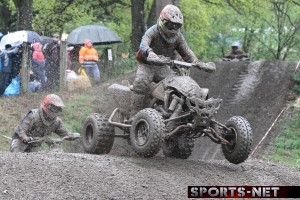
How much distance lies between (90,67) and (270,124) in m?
5.80

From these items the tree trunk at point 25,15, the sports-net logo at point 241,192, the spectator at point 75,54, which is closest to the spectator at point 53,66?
the spectator at point 75,54

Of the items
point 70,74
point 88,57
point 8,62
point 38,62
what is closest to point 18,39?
point 38,62

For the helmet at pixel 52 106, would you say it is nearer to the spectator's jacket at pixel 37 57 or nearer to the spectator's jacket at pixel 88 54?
the spectator's jacket at pixel 37 57

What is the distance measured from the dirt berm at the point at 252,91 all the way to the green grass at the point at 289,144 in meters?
0.34

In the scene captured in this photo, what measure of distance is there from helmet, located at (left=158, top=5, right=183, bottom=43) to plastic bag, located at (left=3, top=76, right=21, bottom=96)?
7.91m

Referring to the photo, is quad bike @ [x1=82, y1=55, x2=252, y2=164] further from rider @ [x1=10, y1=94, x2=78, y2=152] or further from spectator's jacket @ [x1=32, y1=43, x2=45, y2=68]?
spectator's jacket @ [x1=32, y1=43, x2=45, y2=68]

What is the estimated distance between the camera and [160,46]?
35.2ft

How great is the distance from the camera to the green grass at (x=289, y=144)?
15.5 m

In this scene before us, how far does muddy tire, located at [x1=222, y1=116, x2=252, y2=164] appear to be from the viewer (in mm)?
9930

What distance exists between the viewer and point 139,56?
35.3 ft

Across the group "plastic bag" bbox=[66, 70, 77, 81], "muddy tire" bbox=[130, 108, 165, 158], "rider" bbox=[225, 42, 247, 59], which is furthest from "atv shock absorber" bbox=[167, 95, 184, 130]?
"rider" bbox=[225, 42, 247, 59]

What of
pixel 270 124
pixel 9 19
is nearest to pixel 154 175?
pixel 270 124

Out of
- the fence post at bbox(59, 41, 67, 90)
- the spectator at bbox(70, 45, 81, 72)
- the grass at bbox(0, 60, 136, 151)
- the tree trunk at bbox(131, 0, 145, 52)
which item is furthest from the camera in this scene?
the tree trunk at bbox(131, 0, 145, 52)

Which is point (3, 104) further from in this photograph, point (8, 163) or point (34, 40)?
point (8, 163)
